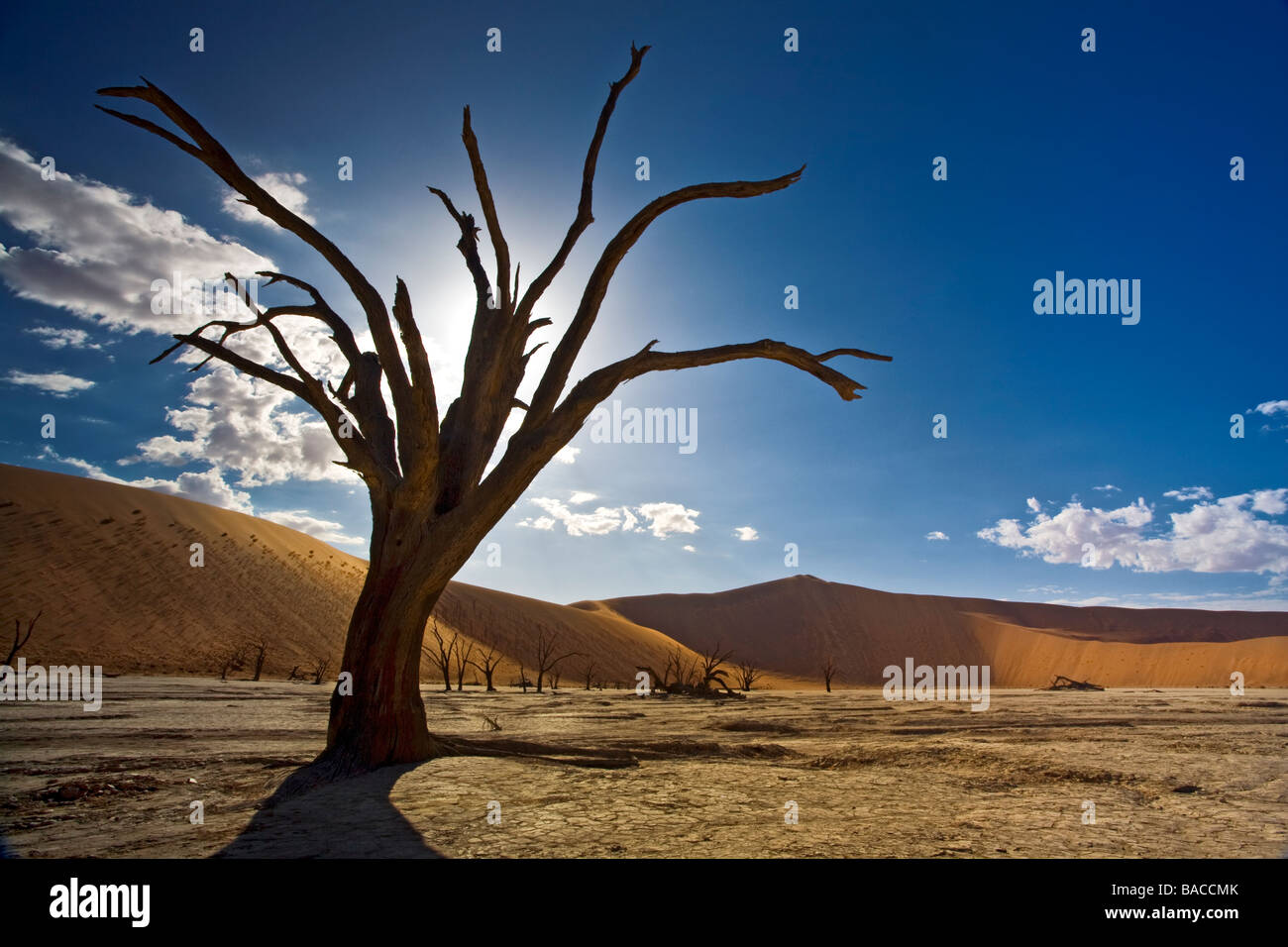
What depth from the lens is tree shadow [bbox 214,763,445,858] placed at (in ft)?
9.91

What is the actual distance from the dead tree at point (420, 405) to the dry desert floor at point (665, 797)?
2.91ft

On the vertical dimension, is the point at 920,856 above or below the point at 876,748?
above

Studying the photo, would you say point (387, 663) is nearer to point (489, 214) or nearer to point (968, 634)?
point (489, 214)

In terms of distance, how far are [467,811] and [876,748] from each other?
540cm

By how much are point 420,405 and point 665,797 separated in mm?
3788

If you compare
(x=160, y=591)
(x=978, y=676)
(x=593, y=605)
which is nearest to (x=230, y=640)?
(x=160, y=591)

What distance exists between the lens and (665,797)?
14.0ft

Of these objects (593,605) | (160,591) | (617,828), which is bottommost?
(593,605)

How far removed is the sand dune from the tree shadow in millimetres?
28739

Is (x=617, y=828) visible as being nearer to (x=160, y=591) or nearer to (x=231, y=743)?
(x=231, y=743)

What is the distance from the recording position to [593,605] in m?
82.9

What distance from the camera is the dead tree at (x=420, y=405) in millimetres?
5559
